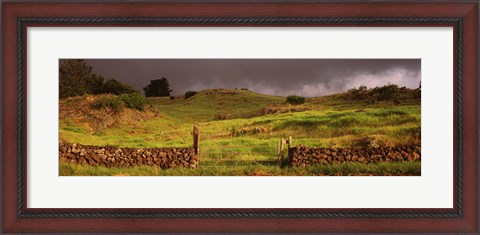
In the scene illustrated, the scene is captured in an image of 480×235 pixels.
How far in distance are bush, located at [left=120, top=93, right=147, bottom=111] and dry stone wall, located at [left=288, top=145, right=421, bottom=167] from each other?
1833 mm

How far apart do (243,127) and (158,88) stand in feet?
3.65

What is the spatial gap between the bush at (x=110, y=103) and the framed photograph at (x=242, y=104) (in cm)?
3

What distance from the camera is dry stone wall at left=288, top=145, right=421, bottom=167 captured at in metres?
6.02

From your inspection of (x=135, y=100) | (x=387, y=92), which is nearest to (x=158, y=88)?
(x=135, y=100)

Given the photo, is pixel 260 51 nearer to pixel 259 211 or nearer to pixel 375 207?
pixel 259 211

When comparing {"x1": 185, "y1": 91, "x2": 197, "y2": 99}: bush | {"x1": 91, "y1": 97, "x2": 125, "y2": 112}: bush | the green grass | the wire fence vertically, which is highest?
{"x1": 185, "y1": 91, "x2": 197, "y2": 99}: bush

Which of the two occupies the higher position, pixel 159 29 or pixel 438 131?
pixel 159 29

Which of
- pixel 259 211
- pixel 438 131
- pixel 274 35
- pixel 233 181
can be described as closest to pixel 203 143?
pixel 233 181

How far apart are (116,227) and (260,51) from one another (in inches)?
98.4

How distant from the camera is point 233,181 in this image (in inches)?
229

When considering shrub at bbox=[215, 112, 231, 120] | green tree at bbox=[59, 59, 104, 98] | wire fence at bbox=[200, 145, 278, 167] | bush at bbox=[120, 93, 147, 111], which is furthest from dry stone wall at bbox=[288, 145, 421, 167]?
green tree at bbox=[59, 59, 104, 98]

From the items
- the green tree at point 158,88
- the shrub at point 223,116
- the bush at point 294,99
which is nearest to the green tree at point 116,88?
the green tree at point 158,88

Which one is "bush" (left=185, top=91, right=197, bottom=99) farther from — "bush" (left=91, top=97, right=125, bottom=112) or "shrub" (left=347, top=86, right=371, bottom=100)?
"shrub" (left=347, top=86, right=371, bottom=100)
